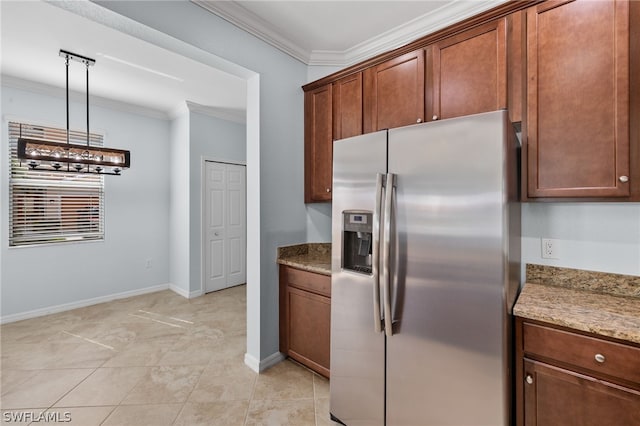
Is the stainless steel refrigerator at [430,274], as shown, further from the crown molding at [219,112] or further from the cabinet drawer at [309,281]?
the crown molding at [219,112]

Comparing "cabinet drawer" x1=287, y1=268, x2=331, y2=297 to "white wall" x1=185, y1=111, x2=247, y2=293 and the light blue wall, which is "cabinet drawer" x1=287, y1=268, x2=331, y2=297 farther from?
"white wall" x1=185, y1=111, x2=247, y2=293

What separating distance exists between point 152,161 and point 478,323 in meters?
4.83

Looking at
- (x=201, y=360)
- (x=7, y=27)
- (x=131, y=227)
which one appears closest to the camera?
(x=7, y=27)

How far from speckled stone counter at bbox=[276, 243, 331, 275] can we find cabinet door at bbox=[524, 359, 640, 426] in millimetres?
1277

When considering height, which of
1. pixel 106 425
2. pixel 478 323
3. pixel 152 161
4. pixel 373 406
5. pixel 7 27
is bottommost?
pixel 106 425

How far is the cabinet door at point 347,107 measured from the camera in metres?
2.32

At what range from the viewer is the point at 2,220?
3.34 metres

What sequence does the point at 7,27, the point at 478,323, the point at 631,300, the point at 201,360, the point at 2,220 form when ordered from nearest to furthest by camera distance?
the point at 478,323 → the point at 631,300 → the point at 7,27 → the point at 201,360 → the point at 2,220

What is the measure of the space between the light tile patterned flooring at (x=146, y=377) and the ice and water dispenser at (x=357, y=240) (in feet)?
3.41

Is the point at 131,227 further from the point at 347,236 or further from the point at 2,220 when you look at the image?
the point at 347,236

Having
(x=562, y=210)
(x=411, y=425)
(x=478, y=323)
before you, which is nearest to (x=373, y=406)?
(x=411, y=425)

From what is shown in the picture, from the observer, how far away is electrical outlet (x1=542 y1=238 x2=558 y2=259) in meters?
1.77

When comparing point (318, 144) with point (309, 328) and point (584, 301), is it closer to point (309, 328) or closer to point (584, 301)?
point (309, 328)

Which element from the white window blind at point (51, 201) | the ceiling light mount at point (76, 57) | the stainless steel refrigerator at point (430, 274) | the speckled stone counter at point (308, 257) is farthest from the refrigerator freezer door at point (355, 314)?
the white window blind at point (51, 201)
